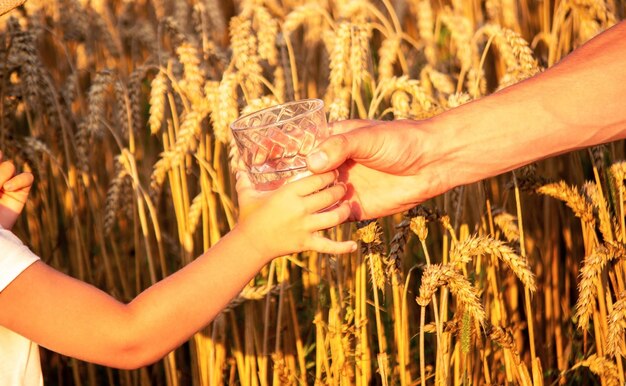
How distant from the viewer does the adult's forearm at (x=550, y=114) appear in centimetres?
155

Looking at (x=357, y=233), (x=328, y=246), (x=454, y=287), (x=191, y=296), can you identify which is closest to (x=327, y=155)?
(x=328, y=246)

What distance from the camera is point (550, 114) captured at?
5.10 ft

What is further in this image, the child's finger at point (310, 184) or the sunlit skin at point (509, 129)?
the sunlit skin at point (509, 129)

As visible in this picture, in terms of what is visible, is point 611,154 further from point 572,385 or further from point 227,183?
point 227,183

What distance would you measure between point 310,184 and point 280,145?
0.09 meters

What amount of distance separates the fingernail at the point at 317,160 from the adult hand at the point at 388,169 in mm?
129

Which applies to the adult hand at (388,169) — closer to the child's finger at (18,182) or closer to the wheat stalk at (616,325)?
the wheat stalk at (616,325)

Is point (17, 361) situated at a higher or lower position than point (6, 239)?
lower

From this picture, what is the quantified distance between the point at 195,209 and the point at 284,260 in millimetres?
212

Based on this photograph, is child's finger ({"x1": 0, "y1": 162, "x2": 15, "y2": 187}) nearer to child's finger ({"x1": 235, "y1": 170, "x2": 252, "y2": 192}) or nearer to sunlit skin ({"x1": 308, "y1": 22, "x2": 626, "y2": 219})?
child's finger ({"x1": 235, "y1": 170, "x2": 252, "y2": 192})

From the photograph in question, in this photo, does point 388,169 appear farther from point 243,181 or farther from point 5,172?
point 5,172

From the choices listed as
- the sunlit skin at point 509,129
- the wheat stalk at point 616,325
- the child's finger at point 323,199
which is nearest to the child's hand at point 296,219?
the child's finger at point 323,199

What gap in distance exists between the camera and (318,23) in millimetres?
3596

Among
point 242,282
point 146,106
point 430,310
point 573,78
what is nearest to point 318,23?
point 146,106
